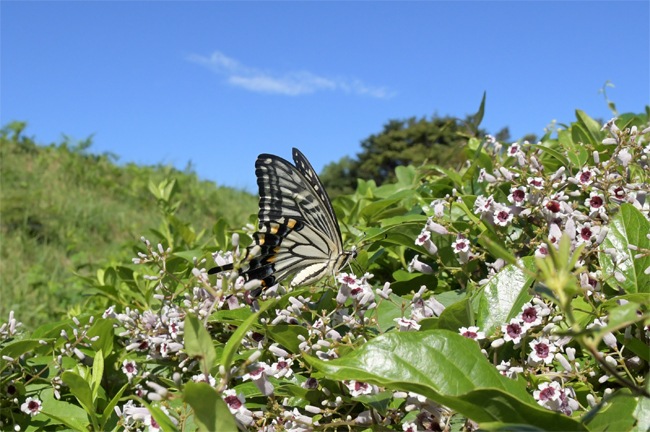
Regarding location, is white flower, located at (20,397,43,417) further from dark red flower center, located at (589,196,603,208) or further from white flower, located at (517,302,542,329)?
dark red flower center, located at (589,196,603,208)

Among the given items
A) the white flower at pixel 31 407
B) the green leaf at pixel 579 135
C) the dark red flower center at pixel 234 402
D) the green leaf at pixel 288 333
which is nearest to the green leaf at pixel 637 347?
the green leaf at pixel 288 333

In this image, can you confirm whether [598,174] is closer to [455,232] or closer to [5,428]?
[455,232]

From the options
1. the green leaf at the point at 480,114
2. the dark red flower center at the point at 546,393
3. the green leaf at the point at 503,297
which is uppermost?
the green leaf at the point at 480,114

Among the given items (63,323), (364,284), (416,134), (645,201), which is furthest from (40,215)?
(416,134)

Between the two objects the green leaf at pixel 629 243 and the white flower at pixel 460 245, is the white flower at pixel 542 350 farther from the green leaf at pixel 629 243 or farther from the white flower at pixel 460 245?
the white flower at pixel 460 245

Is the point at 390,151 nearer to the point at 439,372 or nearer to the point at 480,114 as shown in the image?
the point at 480,114

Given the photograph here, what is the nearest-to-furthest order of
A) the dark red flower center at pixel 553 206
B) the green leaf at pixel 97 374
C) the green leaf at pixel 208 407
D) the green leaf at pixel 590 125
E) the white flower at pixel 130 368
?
the green leaf at pixel 208 407
the dark red flower center at pixel 553 206
the green leaf at pixel 97 374
the white flower at pixel 130 368
the green leaf at pixel 590 125

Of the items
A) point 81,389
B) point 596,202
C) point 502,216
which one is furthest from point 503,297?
point 81,389
